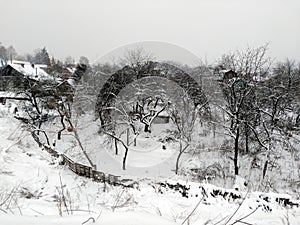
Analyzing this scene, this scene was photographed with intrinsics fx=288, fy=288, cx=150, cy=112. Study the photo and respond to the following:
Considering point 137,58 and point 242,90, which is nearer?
point 242,90

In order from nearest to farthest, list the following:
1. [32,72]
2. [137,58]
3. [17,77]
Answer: [137,58] → [17,77] → [32,72]

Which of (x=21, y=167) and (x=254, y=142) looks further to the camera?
(x=254, y=142)

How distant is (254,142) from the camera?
18.4m

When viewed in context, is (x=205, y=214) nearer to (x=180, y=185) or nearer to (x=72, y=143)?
(x=180, y=185)

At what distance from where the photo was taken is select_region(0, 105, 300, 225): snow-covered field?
2118 mm

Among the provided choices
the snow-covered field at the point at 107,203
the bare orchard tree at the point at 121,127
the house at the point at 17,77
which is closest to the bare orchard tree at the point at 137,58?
the bare orchard tree at the point at 121,127

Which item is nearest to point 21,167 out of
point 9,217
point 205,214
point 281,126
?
point 205,214

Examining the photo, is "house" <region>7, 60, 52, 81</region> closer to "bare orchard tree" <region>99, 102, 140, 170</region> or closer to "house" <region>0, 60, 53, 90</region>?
"house" <region>0, 60, 53, 90</region>

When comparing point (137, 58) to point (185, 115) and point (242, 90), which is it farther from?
point (242, 90)

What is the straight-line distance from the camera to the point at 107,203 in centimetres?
462

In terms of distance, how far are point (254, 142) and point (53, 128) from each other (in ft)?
49.2

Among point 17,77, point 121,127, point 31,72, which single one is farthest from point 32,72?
point 121,127

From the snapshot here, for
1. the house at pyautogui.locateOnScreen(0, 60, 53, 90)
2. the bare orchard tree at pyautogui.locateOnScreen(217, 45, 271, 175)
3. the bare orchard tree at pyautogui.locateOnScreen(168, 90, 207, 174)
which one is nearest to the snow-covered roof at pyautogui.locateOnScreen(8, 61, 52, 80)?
the house at pyautogui.locateOnScreen(0, 60, 53, 90)

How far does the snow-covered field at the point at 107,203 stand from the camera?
6.95ft
